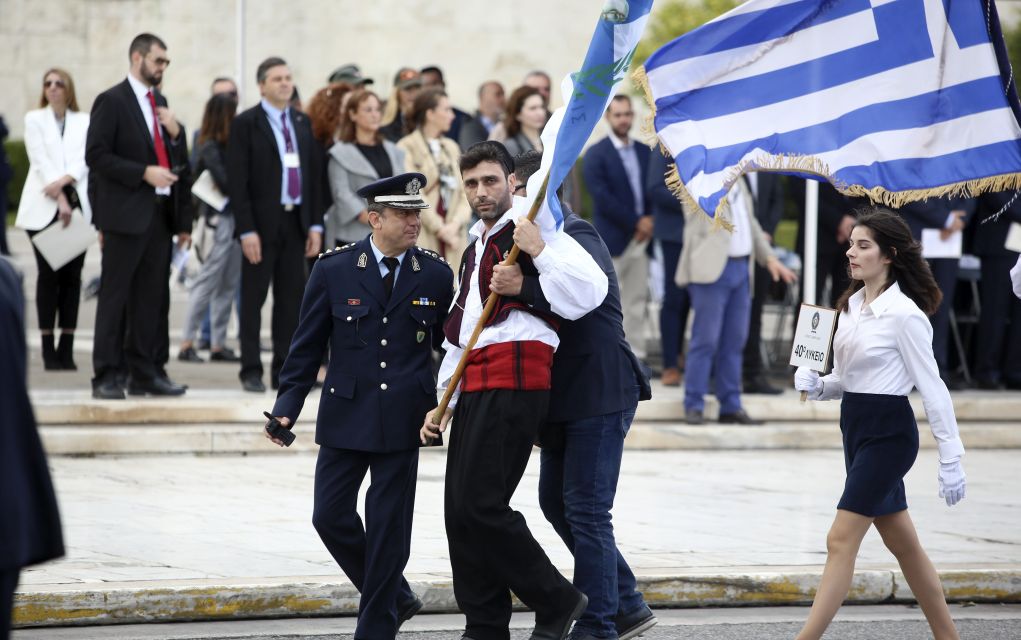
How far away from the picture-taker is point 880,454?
5.96m

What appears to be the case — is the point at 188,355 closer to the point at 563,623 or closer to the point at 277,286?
the point at 277,286

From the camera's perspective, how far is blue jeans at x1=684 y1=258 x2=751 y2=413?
11.1 meters

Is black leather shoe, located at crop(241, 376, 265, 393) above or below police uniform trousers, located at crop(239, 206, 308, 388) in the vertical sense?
below

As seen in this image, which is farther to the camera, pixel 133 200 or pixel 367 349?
pixel 133 200

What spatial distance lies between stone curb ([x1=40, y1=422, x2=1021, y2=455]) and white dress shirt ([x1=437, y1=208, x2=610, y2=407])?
15.3ft

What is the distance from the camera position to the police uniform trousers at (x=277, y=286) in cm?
1098

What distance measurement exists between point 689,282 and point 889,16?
435 cm

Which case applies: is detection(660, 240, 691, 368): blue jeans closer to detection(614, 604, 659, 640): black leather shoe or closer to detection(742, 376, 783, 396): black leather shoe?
detection(742, 376, 783, 396): black leather shoe

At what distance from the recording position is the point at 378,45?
85.5 ft

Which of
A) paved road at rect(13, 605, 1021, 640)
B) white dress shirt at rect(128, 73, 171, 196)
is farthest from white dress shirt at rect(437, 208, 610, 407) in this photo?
white dress shirt at rect(128, 73, 171, 196)

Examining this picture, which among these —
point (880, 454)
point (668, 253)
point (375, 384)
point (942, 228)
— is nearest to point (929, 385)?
point (880, 454)

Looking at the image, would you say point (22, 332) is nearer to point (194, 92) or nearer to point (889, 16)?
point (889, 16)

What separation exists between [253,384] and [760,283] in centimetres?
406

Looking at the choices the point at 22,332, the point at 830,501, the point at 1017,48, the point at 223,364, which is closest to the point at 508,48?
the point at 1017,48
